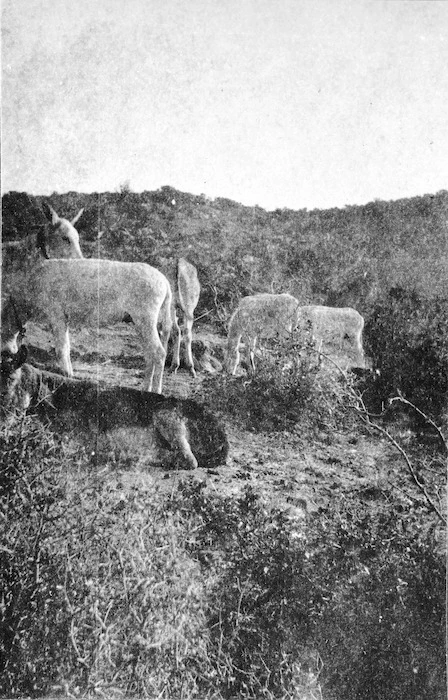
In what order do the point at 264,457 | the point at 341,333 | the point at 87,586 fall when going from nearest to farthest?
the point at 87,586 → the point at 264,457 → the point at 341,333

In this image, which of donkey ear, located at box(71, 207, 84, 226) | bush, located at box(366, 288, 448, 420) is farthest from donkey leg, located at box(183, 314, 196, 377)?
bush, located at box(366, 288, 448, 420)

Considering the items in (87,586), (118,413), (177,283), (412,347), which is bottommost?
(87,586)

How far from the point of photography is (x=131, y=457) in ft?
10.9

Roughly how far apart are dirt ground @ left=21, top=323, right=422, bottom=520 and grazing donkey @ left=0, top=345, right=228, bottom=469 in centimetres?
6

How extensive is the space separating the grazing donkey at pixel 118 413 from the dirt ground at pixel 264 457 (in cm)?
6

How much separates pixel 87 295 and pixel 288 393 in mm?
1077

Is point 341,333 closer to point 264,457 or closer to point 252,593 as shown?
point 264,457

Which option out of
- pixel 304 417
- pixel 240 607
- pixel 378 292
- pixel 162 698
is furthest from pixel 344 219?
pixel 162 698

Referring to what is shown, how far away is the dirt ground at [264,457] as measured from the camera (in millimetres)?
3318

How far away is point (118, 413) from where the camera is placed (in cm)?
337

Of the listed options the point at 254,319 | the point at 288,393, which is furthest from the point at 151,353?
the point at 288,393

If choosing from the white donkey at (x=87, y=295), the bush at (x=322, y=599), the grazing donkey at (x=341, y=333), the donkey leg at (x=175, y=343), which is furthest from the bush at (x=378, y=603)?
the white donkey at (x=87, y=295)

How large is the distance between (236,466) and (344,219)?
4.37 feet

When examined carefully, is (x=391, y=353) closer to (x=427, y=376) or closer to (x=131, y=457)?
(x=427, y=376)
